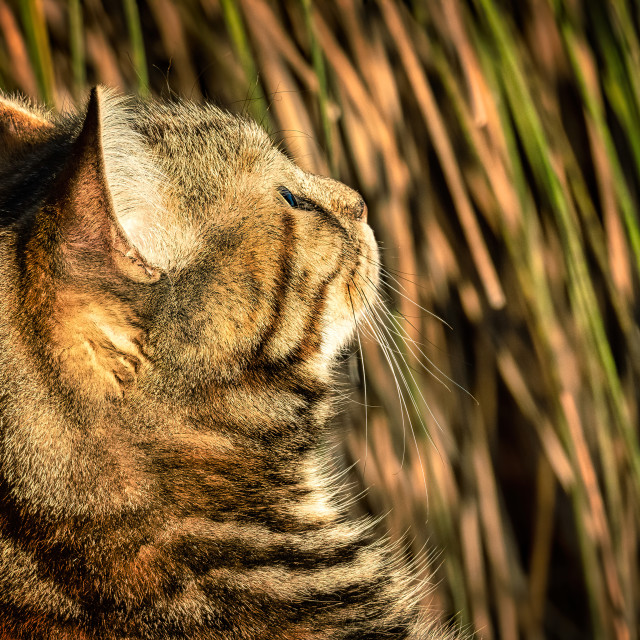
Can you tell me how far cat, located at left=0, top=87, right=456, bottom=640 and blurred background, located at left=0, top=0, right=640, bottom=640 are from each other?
24cm

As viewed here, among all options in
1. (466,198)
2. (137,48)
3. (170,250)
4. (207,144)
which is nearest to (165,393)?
(170,250)

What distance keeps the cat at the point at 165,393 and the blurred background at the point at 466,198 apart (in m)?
0.24

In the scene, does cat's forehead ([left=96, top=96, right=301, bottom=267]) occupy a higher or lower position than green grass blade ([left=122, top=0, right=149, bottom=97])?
lower

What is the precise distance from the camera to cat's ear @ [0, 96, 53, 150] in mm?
622

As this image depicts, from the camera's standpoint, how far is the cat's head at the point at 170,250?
0.40 metres

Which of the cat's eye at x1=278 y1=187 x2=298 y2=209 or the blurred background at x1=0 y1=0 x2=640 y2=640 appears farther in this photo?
the blurred background at x1=0 y1=0 x2=640 y2=640

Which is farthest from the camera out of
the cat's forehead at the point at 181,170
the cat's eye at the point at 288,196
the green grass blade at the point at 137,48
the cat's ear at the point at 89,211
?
the green grass blade at the point at 137,48

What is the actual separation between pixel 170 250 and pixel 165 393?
0.34 feet

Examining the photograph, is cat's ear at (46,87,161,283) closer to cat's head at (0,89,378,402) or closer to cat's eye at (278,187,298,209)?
cat's head at (0,89,378,402)

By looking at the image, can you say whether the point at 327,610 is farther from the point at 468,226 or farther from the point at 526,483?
the point at 526,483

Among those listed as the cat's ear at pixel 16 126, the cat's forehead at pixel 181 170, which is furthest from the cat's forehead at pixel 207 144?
the cat's ear at pixel 16 126

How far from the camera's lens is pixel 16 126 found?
0.63 metres

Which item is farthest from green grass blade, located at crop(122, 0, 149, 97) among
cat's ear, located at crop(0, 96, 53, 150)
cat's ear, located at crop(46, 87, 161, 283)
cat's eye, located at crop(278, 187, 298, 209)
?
cat's ear, located at crop(46, 87, 161, 283)

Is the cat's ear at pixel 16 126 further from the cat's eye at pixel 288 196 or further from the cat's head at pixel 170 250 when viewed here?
the cat's eye at pixel 288 196
